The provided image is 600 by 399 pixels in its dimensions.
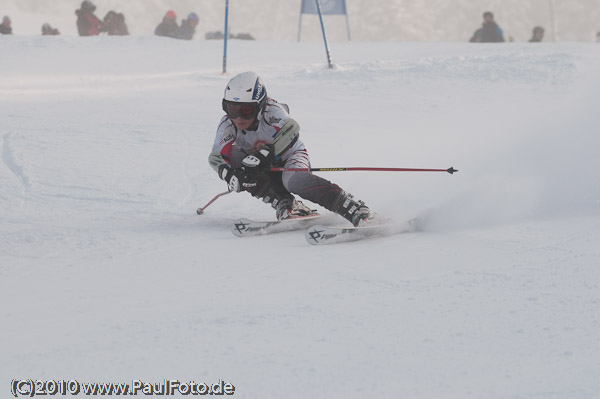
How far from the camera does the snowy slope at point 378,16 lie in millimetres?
33094

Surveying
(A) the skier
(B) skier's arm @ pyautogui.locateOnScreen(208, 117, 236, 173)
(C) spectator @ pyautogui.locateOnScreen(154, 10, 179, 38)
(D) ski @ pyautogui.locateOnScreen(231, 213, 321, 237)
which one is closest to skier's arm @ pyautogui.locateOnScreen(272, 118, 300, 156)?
(A) the skier

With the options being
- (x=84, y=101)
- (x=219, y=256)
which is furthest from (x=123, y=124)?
(x=219, y=256)

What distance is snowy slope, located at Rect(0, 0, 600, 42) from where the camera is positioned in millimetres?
33094

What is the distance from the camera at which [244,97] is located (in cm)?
499

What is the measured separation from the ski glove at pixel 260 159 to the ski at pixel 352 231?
1.98ft

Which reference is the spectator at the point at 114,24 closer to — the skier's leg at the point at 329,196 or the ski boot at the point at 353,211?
the skier's leg at the point at 329,196

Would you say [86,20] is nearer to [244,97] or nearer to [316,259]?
[244,97]

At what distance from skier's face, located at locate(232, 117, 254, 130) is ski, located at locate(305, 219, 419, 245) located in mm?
877

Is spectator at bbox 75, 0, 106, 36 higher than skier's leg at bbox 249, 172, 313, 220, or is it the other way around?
spectator at bbox 75, 0, 106, 36

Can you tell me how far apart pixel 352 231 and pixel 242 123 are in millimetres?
1068

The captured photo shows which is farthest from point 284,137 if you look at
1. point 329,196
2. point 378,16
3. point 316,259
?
point 378,16

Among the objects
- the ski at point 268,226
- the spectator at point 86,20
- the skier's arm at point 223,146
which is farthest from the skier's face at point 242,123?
the spectator at point 86,20

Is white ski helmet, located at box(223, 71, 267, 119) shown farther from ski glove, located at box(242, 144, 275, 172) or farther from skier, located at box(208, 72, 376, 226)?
ski glove, located at box(242, 144, 275, 172)

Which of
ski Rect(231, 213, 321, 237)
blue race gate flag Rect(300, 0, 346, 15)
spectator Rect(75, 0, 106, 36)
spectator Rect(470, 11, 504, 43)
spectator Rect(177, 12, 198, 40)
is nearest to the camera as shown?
ski Rect(231, 213, 321, 237)
